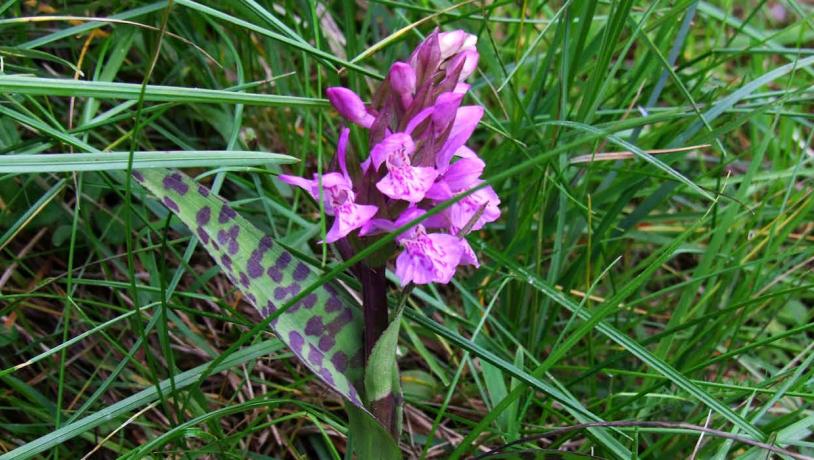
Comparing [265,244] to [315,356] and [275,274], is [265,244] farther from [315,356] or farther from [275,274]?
[315,356]

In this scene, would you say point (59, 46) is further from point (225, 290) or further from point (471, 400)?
point (471, 400)

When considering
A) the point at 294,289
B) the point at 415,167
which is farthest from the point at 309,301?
the point at 415,167

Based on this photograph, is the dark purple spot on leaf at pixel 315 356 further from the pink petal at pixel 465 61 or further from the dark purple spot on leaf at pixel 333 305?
the pink petal at pixel 465 61

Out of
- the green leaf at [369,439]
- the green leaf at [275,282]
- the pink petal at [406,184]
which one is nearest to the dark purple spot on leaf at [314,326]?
the green leaf at [275,282]

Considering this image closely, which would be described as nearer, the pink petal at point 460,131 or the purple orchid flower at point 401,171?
the purple orchid flower at point 401,171

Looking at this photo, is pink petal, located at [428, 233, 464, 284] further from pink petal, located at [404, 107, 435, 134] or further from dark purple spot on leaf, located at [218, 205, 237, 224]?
dark purple spot on leaf, located at [218, 205, 237, 224]
